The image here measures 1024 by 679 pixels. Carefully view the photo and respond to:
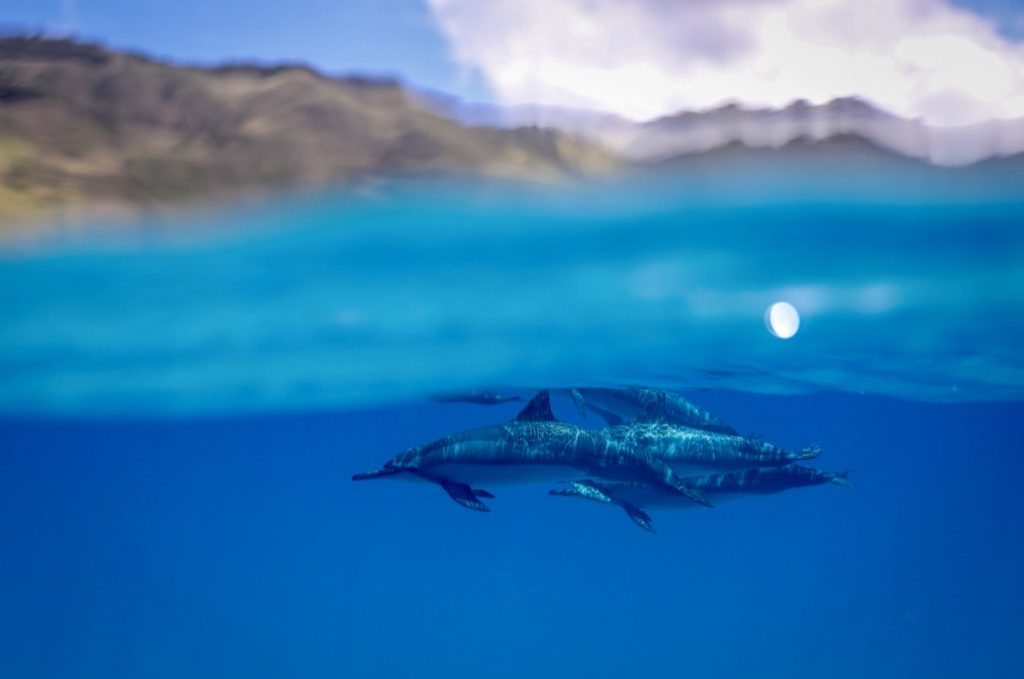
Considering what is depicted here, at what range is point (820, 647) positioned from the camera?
4856cm

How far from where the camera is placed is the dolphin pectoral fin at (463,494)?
1166 centimetres

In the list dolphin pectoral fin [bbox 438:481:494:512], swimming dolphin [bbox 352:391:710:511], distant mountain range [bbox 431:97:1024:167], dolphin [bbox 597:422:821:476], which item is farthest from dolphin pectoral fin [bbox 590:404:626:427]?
distant mountain range [bbox 431:97:1024:167]

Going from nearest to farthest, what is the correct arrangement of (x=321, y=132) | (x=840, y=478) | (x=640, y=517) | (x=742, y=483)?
1. (x=321, y=132)
2. (x=640, y=517)
3. (x=840, y=478)
4. (x=742, y=483)

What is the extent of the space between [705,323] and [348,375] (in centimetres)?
1233

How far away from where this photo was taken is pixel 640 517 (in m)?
13.0

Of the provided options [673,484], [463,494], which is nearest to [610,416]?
[673,484]

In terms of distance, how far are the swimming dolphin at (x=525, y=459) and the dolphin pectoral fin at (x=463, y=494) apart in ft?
0.05

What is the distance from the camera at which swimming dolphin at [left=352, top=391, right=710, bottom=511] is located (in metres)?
12.3

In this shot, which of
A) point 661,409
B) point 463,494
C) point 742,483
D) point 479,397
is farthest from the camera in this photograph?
point 479,397

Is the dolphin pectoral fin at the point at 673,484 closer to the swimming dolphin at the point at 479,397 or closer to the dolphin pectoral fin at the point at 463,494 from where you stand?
the dolphin pectoral fin at the point at 463,494

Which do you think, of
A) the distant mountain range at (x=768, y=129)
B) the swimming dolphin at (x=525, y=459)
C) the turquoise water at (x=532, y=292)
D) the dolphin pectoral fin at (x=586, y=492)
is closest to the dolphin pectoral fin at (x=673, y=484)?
the swimming dolphin at (x=525, y=459)

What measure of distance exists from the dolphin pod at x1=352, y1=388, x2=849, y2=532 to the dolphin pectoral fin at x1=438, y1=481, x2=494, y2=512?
0.05ft

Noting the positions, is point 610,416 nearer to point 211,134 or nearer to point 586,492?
point 586,492

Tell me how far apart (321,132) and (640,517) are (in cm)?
774
